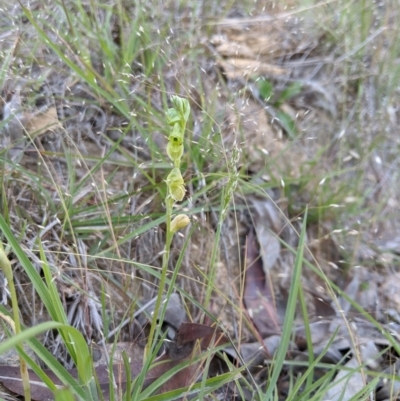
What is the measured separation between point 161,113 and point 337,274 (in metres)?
0.86

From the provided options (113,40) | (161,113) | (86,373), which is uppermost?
(113,40)

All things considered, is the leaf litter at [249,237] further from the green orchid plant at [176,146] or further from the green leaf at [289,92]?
the green orchid plant at [176,146]

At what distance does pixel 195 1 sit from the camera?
2.26 m

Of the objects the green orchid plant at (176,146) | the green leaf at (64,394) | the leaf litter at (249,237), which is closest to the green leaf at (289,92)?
the leaf litter at (249,237)

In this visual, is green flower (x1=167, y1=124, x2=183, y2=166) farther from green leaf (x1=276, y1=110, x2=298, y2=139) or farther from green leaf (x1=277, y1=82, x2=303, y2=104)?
green leaf (x1=277, y1=82, x2=303, y2=104)

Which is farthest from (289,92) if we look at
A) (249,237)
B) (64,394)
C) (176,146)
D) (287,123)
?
(64,394)

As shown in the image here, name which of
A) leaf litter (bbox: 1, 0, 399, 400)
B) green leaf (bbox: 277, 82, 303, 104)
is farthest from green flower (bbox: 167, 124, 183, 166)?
green leaf (bbox: 277, 82, 303, 104)

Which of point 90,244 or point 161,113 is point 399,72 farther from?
point 90,244

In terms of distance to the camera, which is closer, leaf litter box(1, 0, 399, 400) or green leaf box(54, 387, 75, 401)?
green leaf box(54, 387, 75, 401)

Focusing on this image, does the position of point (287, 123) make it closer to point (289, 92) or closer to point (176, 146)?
point (289, 92)

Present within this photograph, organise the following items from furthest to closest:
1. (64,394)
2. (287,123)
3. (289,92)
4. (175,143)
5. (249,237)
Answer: (289,92), (287,123), (249,237), (175,143), (64,394)

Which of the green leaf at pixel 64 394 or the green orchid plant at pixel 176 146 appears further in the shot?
the green orchid plant at pixel 176 146

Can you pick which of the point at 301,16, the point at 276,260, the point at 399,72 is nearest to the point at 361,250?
the point at 276,260

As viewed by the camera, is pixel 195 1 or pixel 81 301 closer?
pixel 81 301
